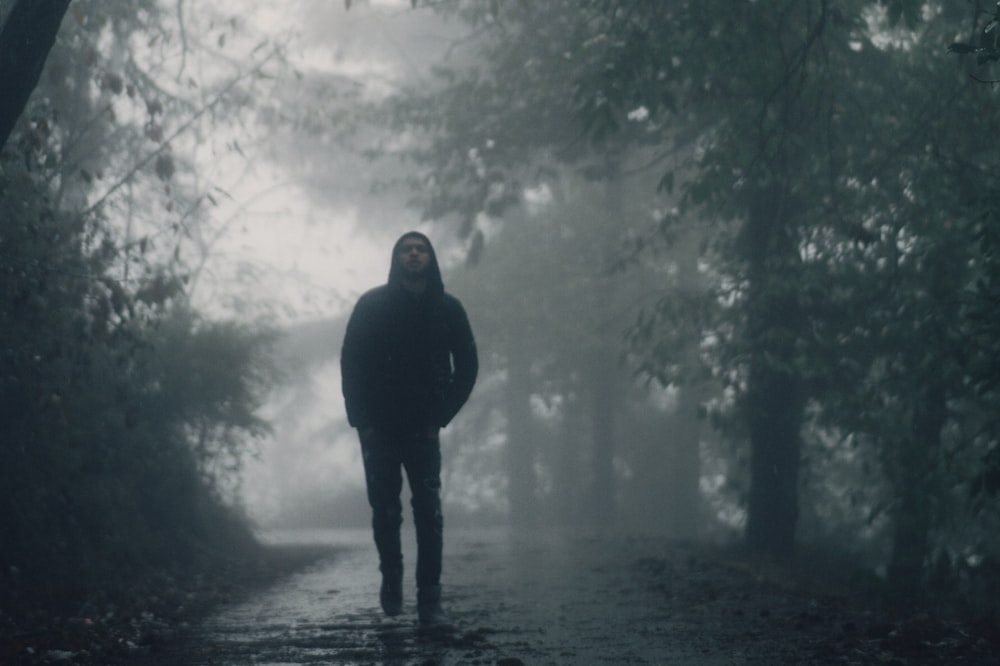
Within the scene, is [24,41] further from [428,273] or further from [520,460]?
[520,460]

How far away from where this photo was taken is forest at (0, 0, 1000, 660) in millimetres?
9578

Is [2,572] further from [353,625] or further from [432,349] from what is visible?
[432,349]

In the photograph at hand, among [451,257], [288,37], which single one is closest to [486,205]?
[288,37]

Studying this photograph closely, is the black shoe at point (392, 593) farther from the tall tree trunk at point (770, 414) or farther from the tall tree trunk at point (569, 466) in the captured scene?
the tall tree trunk at point (569, 466)

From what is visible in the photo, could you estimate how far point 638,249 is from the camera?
15953 millimetres

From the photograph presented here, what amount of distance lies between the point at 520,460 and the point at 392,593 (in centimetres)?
3135

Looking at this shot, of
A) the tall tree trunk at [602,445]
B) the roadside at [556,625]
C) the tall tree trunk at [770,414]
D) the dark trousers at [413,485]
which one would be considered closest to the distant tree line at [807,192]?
the tall tree trunk at [770,414]

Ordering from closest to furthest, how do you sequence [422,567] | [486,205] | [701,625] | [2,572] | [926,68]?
[701,625]
[422,567]
[2,572]
[926,68]
[486,205]

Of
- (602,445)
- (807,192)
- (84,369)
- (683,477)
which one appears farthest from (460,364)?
(683,477)

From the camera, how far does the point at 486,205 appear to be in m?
18.5

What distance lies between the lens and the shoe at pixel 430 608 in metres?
7.31

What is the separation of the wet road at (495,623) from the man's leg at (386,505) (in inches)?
7.6

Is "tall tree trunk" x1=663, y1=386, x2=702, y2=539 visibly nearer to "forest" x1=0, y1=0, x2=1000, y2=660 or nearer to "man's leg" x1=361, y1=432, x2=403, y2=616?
"forest" x1=0, y1=0, x2=1000, y2=660

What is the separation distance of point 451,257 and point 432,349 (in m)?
29.0
